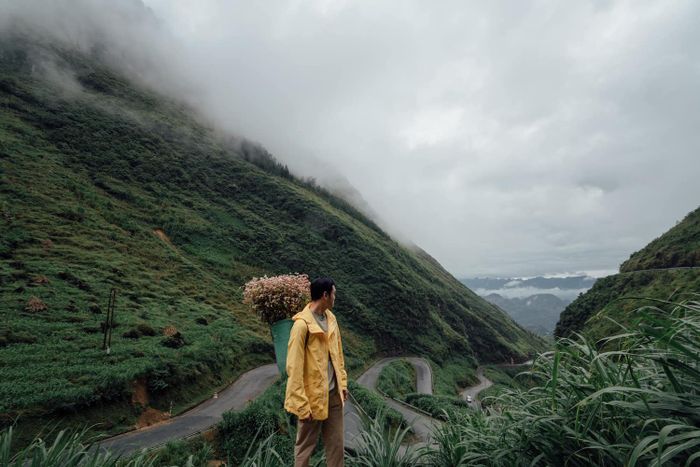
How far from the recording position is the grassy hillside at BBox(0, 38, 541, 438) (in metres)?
13.2

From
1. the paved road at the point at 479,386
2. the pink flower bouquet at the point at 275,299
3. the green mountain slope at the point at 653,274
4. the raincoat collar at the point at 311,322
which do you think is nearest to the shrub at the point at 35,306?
the pink flower bouquet at the point at 275,299

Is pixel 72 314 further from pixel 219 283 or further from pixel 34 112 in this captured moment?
pixel 34 112

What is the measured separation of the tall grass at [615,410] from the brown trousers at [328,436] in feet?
3.11

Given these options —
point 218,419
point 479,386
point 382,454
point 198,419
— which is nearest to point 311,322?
point 382,454

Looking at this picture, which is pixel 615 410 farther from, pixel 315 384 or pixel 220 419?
pixel 220 419

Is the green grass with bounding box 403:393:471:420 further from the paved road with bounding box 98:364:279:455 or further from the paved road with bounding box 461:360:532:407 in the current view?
the paved road with bounding box 461:360:532:407

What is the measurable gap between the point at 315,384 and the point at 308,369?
0.50 ft

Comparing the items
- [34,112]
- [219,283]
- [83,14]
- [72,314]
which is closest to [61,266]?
[72,314]

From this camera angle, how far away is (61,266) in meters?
20.4

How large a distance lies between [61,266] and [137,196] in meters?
26.7

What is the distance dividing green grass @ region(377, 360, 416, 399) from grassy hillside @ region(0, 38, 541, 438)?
441cm

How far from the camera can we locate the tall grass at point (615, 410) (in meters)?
1.76

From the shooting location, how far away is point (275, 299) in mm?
7070

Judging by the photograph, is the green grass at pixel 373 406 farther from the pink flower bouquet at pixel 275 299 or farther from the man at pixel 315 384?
the man at pixel 315 384
